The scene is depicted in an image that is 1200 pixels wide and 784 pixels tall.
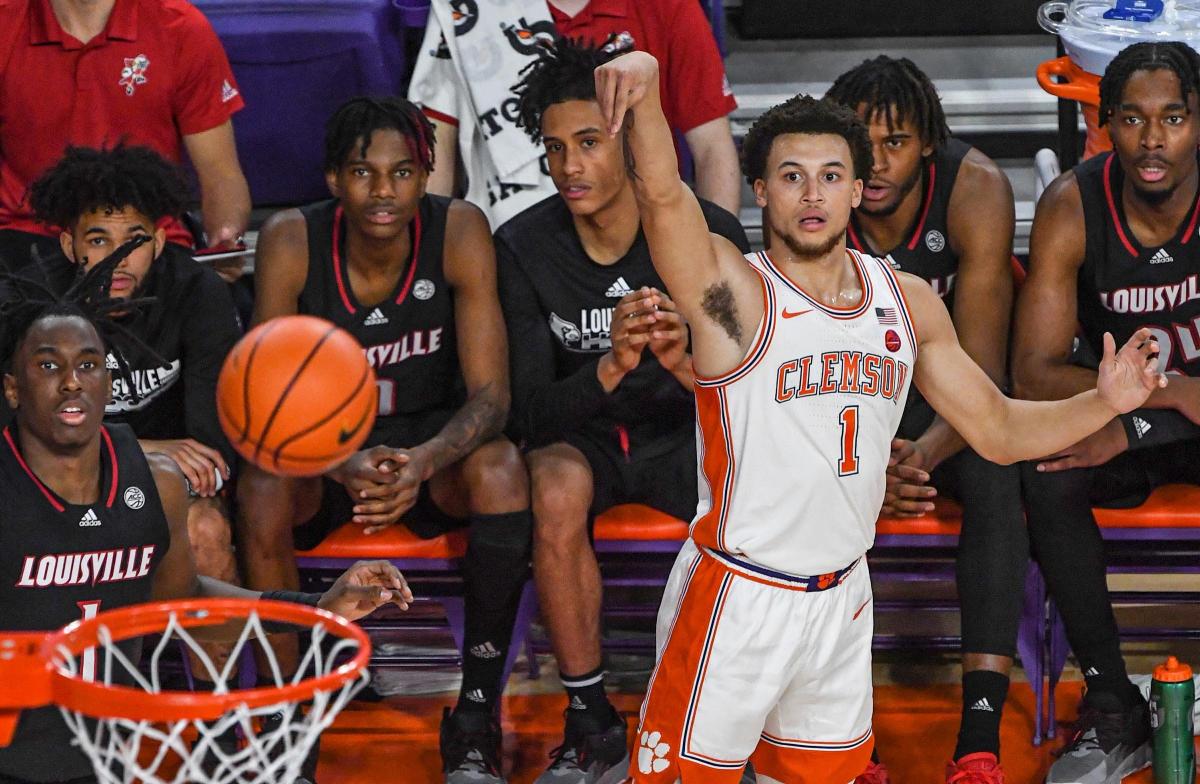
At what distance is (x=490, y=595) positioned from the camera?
4301 mm

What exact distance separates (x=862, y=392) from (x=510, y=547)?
3.45ft

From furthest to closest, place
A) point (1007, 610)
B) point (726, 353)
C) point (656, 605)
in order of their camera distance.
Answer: point (656, 605), point (1007, 610), point (726, 353)

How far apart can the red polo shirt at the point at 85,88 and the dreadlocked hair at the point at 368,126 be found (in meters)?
0.70

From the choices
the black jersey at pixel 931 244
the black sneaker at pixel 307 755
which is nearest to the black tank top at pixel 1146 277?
the black jersey at pixel 931 244

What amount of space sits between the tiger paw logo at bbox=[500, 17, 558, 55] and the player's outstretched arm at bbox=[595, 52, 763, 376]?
73.4 inches

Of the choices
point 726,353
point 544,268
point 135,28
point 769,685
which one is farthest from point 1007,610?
point 135,28

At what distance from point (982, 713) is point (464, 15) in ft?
8.51

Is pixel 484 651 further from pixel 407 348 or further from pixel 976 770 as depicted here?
pixel 976 770

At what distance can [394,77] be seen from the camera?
562 centimetres

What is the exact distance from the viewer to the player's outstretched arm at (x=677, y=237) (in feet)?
10.6

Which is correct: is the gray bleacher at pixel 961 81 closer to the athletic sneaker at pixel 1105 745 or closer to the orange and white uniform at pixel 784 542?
the athletic sneaker at pixel 1105 745

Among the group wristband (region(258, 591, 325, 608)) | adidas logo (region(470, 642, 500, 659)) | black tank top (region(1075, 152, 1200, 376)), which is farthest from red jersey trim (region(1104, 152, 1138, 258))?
wristband (region(258, 591, 325, 608))

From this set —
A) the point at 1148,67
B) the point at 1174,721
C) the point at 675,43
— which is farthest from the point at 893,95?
the point at 1174,721

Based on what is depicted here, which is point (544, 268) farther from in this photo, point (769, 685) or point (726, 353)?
point (769, 685)
